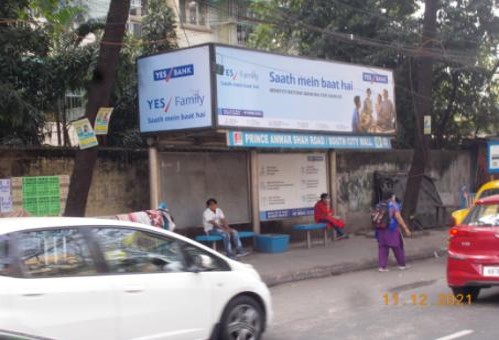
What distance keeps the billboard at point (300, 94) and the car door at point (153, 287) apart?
20.7 ft

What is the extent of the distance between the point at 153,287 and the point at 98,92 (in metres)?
5.40

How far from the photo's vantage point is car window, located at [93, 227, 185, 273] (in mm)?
5617

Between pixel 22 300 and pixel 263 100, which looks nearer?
pixel 22 300

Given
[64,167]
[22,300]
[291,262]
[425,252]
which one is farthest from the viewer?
[425,252]

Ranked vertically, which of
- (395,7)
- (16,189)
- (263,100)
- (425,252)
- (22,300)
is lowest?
(425,252)

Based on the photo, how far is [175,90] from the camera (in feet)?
41.2

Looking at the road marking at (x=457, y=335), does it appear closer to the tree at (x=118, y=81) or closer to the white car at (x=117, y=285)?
the white car at (x=117, y=285)

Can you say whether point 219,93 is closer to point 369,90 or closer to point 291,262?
point 291,262

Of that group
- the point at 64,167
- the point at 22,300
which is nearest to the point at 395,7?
the point at 64,167

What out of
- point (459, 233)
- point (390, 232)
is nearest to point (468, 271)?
point (459, 233)

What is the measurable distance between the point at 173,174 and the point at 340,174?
6.11 meters

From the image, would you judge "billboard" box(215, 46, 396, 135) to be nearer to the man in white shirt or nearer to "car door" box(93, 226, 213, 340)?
the man in white shirt

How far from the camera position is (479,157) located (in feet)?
74.9

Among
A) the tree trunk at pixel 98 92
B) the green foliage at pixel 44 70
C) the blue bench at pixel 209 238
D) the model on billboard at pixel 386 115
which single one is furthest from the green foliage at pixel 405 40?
the tree trunk at pixel 98 92
